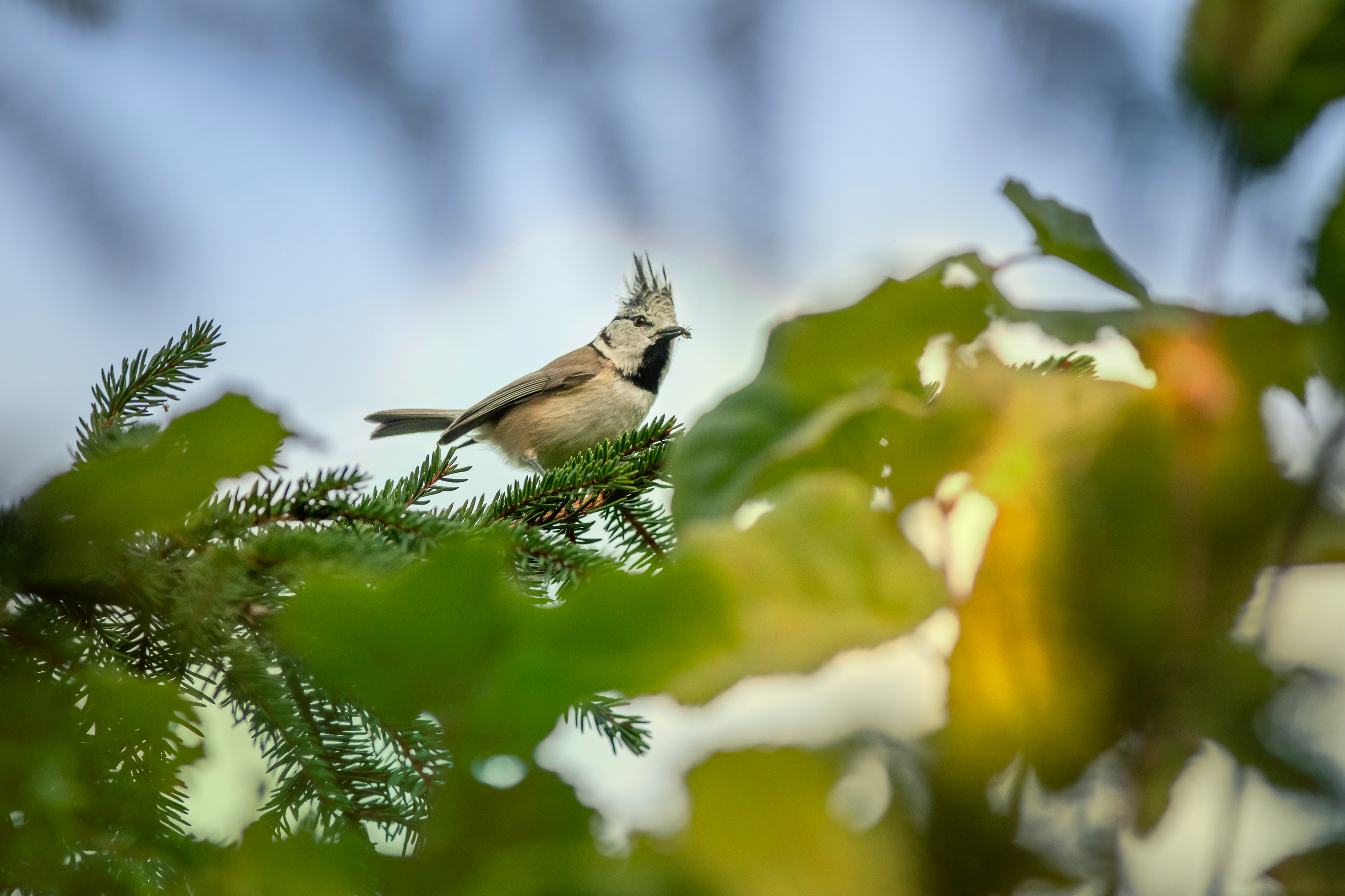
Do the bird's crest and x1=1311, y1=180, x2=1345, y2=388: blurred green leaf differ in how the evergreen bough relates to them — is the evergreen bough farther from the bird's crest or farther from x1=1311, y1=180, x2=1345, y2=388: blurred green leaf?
the bird's crest

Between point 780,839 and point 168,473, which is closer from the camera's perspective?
point 780,839

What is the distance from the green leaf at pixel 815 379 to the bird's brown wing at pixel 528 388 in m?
1.81

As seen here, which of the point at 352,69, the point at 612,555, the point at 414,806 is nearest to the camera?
the point at 352,69

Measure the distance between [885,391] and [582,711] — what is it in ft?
1.50

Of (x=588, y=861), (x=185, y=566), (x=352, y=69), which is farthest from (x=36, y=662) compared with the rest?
(x=588, y=861)

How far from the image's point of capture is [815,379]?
0.49 feet

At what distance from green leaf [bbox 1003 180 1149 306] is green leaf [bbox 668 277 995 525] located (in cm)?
1

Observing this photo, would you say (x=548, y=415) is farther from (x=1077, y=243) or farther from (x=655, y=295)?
(x=1077, y=243)

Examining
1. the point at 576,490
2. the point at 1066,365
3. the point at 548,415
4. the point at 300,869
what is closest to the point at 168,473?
the point at 300,869

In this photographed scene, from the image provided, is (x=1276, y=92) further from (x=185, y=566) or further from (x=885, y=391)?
(x=185, y=566)

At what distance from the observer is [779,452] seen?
5.1 inches

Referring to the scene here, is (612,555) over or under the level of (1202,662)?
over

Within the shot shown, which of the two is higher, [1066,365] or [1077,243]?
[1066,365]

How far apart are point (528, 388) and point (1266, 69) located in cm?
200
